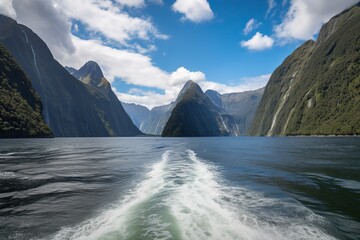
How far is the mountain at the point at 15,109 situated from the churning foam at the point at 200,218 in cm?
15079

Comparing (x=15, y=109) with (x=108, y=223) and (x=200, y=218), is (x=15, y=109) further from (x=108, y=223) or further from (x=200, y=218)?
(x=200, y=218)

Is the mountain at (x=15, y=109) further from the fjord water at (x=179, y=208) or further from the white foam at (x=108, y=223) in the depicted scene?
the white foam at (x=108, y=223)

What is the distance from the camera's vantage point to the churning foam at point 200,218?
11.3 metres

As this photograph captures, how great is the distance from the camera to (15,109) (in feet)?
519

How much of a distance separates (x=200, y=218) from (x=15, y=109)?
578 feet

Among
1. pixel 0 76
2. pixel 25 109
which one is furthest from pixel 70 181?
pixel 0 76

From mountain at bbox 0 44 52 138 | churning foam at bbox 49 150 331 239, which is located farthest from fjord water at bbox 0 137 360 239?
mountain at bbox 0 44 52 138

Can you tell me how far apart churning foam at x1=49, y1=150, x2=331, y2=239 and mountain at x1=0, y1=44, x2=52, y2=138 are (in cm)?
15079

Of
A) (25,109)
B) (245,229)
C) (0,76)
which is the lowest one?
(245,229)

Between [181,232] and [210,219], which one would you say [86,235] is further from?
[210,219]

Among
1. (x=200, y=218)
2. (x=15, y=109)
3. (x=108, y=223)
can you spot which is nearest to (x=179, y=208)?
(x=200, y=218)

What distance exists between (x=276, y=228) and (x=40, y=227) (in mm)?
10706

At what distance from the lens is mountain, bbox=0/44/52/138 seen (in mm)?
145000

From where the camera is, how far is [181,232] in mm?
11547
